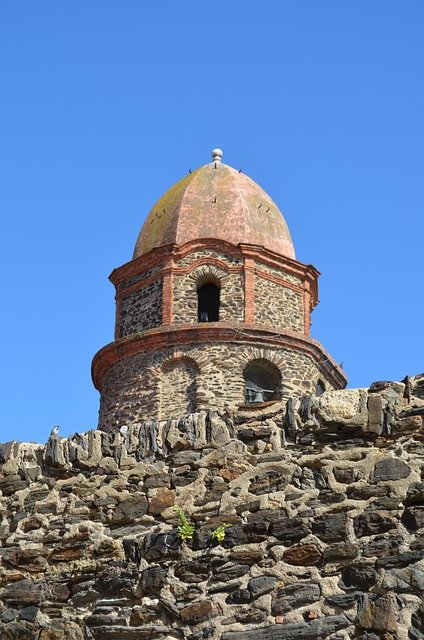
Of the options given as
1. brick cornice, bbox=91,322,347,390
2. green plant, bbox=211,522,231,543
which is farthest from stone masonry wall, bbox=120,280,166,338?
green plant, bbox=211,522,231,543

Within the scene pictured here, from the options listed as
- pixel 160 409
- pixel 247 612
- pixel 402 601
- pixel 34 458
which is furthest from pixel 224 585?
pixel 160 409

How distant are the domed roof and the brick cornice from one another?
235 cm

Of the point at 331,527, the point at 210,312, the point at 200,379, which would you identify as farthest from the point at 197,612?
the point at 210,312

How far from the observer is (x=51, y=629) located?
650 cm

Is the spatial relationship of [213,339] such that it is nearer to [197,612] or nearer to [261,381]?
[261,381]

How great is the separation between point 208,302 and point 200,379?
8.05 ft

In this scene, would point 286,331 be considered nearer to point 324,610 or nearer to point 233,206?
point 233,206

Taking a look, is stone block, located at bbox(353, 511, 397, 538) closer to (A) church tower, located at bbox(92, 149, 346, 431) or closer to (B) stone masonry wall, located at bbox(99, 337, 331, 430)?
(A) church tower, located at bbox(92, 149, 346, 431)

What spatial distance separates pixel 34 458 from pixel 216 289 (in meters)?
16.2

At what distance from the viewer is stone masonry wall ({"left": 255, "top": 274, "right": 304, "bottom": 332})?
2266cm

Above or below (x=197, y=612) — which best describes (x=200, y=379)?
above

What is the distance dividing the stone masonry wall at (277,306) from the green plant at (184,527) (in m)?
16.0

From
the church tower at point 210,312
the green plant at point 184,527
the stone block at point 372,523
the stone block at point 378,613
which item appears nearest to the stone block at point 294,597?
the stone block at point 378,613

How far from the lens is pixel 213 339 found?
21.7 m
